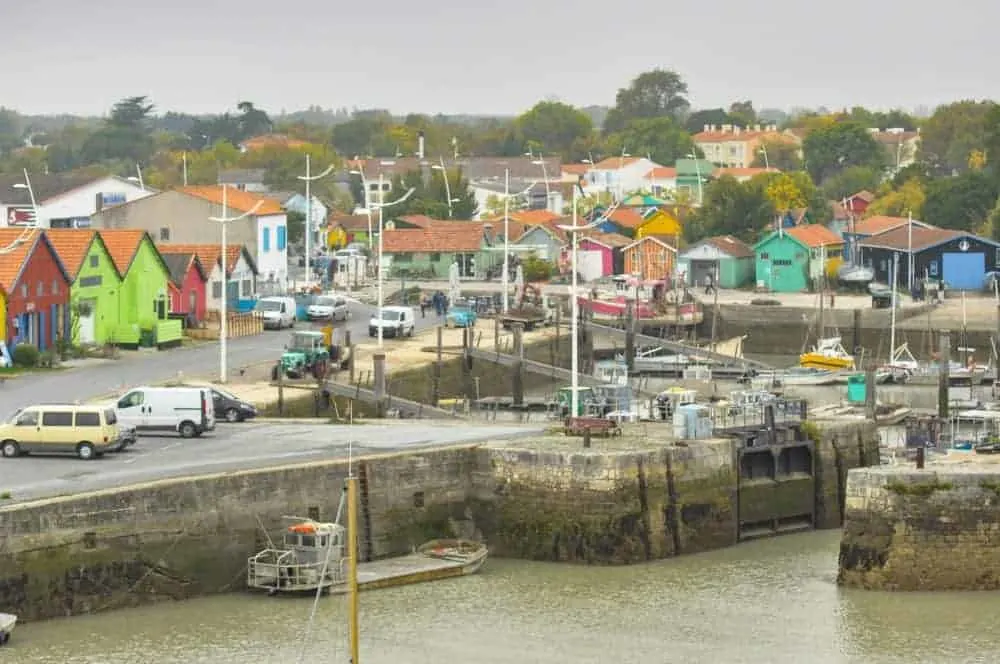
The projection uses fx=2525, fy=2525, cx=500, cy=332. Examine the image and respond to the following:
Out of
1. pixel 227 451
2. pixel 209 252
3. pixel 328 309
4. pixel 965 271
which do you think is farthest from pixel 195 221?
pixel 227 451

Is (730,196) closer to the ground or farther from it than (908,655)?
farther from it

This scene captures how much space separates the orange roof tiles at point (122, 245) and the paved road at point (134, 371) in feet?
10.3

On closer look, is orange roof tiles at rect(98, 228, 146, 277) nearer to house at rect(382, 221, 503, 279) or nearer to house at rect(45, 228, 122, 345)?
house at rect(45, 228, 122, 345)

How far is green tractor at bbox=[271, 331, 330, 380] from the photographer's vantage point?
219ft

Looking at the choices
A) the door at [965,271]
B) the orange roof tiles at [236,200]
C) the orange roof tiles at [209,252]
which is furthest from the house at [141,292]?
the door at [965,271]

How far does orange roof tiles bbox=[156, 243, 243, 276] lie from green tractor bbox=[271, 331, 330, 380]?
43.5 feet

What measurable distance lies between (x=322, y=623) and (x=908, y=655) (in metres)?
9.96

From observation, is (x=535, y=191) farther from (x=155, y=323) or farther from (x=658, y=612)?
(x=658, y=612)

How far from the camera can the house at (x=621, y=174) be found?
573 ft

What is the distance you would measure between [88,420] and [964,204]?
86.7 meters

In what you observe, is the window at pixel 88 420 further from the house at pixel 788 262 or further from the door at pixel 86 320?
the house at pixel 788 262

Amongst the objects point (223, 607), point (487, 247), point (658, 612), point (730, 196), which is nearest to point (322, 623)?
point (223, 607)

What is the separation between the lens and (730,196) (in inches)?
5007

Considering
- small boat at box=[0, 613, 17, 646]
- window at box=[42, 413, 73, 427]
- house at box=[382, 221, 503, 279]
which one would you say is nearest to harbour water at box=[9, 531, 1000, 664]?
small boat at box=[0, 613, 17, 646]
